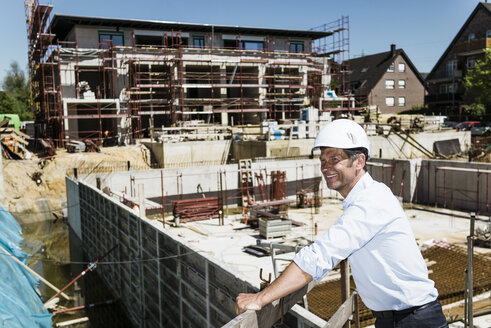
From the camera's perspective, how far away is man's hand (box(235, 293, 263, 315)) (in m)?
2.77

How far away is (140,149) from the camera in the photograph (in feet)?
105

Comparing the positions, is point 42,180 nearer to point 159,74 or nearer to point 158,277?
point 159,74

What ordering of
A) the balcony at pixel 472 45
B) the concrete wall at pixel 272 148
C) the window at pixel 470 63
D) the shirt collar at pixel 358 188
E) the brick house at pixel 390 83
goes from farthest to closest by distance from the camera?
the brick house at pixel 390 83 < the window at pixel 470 63 < the balcony at pixel 472 45 < the concrete wall at pixel 272 148 < the shirt collar at pixel 358 188

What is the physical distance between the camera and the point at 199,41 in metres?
44.7

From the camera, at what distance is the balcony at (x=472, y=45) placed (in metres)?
51.6

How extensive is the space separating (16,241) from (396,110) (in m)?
57.3

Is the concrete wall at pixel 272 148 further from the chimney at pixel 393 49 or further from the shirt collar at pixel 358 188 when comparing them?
the chimney at pixel 393 49

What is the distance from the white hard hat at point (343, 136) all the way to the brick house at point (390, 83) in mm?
58783

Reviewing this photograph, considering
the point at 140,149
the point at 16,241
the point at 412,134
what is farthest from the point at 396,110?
the point at 16,241

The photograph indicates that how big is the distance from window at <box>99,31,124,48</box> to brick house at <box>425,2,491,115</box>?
41.0 m

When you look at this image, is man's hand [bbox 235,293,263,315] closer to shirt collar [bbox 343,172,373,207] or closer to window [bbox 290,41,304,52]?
shirt collar [bbox 343,172,373,207]

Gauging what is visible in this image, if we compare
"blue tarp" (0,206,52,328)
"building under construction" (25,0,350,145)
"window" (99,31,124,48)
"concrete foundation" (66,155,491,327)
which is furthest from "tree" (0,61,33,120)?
"blue tarp" (0,206,52,328)

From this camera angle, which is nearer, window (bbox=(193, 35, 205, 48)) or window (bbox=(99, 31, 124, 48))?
window (bbox=(99, 31, 124, 48))

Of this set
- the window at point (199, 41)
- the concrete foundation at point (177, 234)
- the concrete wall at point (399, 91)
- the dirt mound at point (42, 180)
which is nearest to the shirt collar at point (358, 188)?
the concrete foundation at point (177, 234)
